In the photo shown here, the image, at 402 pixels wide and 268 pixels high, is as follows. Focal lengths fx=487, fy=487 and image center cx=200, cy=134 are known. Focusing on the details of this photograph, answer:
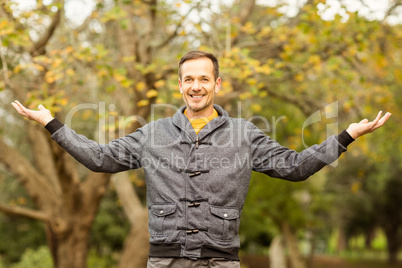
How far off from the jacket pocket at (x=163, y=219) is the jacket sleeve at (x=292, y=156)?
547mm

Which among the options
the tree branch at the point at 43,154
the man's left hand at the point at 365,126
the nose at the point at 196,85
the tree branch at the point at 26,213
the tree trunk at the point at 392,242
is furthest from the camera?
the tree trunk at the point at 392,242

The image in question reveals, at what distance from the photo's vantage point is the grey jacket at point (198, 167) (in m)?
2.59

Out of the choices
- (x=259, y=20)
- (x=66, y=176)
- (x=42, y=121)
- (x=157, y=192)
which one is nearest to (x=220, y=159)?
(x=157, y=192)

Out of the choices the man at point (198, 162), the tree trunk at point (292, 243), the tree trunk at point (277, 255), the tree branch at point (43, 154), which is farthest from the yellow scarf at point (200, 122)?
the tree trunk at point (277, 255)

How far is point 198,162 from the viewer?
2.68 meters

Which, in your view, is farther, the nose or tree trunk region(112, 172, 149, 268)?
tree trunk region(112, 172, 149, 268)

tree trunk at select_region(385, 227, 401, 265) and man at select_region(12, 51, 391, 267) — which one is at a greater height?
man at select_region(12, 51, 391, 267)

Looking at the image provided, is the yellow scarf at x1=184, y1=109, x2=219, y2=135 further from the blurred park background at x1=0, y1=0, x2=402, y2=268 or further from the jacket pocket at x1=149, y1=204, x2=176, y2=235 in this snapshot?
the blurred park background at x1=0, y1=0, x2=402, y2=268

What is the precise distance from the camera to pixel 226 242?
260 centimetres

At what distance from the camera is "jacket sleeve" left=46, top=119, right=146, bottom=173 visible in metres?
2.63

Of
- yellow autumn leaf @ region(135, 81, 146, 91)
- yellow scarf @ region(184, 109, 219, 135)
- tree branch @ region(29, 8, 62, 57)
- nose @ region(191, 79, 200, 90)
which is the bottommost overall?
yellow scarf @ region(184, 109, 219, 135)

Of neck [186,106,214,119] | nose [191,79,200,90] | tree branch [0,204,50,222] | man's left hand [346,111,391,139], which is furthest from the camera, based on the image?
tree branch [0,204,50,222]

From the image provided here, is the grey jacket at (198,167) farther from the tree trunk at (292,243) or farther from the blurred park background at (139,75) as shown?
the tree trunk at (292,243)

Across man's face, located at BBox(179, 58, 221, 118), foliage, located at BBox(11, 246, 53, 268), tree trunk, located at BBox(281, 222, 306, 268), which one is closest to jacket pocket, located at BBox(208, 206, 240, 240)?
man's face, located at BBox(179, 58, 221, 118)
